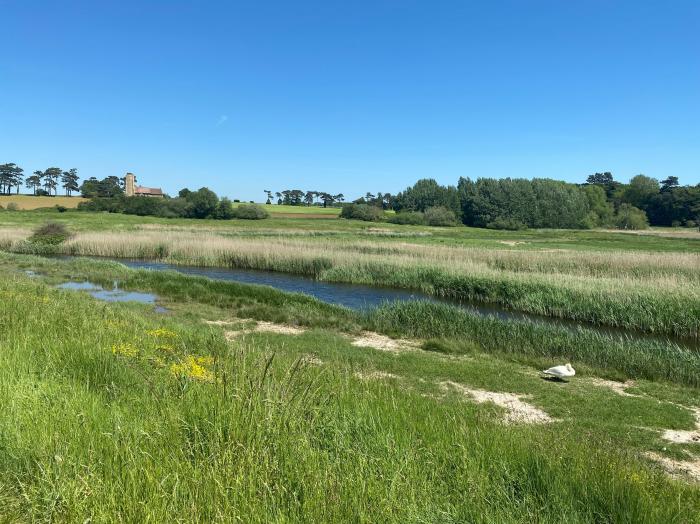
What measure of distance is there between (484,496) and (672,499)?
4.81 ft

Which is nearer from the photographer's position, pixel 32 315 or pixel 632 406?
pixel 32 315

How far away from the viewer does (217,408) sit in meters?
3.46

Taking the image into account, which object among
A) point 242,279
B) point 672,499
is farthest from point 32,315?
point 242,279

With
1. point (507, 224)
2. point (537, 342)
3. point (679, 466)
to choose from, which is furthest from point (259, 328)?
point (507, 224)

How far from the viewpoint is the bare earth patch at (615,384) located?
9.08m

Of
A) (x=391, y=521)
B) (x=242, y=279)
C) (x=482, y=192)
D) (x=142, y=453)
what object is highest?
(x=482, y=192)

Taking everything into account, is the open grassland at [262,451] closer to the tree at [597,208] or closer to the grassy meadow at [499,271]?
the grassy meadow at [499,271]

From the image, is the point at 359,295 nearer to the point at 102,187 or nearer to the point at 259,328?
the point at 259,328

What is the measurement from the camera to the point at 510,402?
26.4 feet

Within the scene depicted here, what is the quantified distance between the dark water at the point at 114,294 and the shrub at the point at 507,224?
94.8m

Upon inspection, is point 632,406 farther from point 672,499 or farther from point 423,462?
point 423,462

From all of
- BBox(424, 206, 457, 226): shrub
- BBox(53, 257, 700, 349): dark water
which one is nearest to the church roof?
BBox(424, 206, 457, 226): shrub

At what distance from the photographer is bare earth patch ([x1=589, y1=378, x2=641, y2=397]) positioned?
9081 millimetres

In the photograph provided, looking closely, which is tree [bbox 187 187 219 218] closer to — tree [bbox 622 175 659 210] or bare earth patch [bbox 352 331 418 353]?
bare earth patch [bbox 352 331 418 353]
